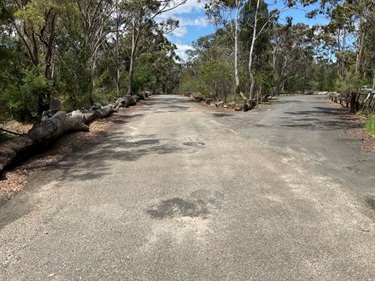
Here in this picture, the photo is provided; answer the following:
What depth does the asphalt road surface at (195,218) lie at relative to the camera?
3494 millimetres

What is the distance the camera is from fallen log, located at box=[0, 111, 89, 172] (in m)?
6.92

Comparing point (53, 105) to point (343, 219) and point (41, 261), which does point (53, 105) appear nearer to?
point (41, 261)

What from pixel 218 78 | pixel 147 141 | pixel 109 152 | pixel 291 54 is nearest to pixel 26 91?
pixel 147 141

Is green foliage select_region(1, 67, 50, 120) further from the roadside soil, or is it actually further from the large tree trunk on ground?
the large tree trunk on ground

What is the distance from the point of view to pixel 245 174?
6.56m

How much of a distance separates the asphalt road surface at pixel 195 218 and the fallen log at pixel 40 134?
85cm

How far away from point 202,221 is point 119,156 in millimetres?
4150

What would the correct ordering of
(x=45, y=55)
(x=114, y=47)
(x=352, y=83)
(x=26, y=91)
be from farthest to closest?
1. (x=114, y=47)
2. (x=352, y=83)
3. (x=45, y=55)
4. (x=26, y=91)

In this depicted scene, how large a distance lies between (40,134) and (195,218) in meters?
5.68

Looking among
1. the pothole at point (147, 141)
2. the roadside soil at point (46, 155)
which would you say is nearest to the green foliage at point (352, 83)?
the roadside soil at point (46, 155)

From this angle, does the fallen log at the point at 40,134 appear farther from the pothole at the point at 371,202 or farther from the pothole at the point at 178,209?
the pothole at the point at 371,202

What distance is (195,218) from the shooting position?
458cm

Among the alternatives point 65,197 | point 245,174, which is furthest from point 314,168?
point 65,197

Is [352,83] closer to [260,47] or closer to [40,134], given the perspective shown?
[260,47]
